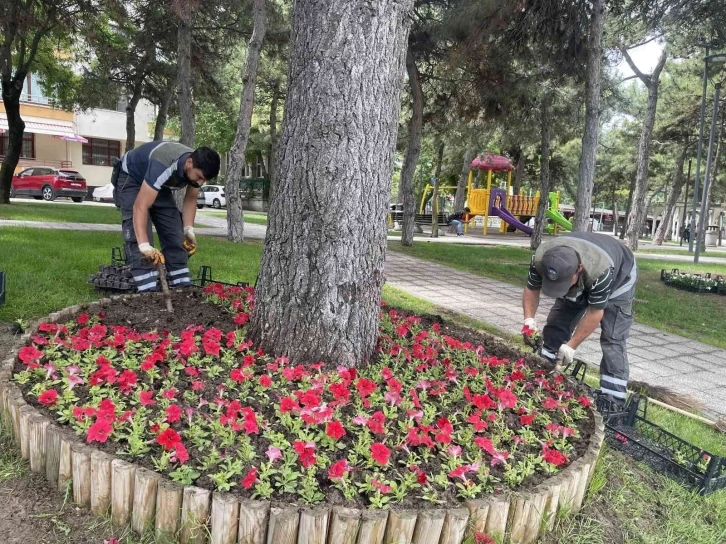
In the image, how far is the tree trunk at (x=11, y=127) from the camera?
15102 mm

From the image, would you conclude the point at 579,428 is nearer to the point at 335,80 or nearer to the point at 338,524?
the point at 338,524

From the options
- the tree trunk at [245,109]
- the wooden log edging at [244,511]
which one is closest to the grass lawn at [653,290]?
the tree trunk at [245,109]

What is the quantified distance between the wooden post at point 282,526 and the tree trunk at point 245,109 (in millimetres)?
8466

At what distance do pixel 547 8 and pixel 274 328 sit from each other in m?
8.38

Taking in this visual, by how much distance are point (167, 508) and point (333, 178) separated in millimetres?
1648

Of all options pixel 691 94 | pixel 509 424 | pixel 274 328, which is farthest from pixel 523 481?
pixel 691 94

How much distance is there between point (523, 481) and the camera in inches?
81.5

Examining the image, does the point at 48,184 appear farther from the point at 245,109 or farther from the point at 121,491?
the point at 121,491

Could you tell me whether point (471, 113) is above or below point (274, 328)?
above

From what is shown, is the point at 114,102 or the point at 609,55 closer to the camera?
the point at 609,55

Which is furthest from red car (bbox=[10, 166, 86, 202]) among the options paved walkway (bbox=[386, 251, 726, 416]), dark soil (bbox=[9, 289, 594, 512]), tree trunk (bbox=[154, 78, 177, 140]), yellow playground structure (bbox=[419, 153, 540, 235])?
dark soil (bbox=[9, 289, 594, 512])

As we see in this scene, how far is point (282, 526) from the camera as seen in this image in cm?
168

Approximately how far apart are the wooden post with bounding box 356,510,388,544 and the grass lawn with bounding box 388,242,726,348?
594 centimetres

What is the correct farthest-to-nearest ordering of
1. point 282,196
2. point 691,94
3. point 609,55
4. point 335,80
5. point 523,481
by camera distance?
point 691,94
point 609,55
point 282,196
point 335,80
point 523,481
